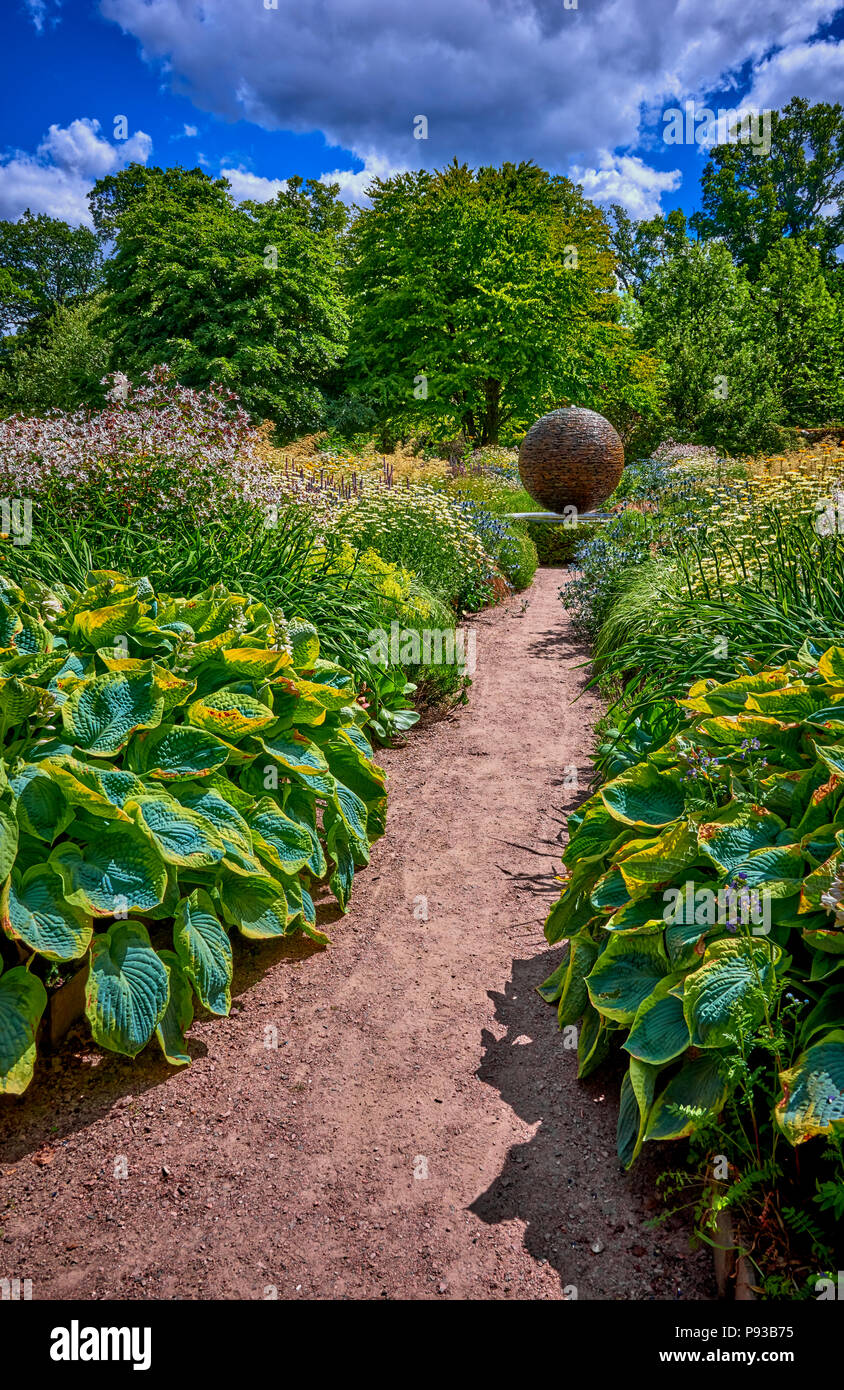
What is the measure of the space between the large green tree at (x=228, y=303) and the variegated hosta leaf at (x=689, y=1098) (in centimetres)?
2422

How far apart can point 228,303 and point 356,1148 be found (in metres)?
26.2

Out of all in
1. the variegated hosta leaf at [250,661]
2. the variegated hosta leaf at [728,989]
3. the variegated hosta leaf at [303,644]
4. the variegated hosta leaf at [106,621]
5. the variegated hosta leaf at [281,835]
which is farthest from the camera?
the variegated hosta leaf at [303,644]

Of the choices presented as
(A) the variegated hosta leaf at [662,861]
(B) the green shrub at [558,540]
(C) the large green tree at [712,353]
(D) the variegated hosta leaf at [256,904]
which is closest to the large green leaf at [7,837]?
(D) the variegated hosta leaf at [256,904]

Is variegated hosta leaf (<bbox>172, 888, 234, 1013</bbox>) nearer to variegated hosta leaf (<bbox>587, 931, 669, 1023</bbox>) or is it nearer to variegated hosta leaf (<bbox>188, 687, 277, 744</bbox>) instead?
variegated hosta leaf (<bbox>188, 687, 277, 744</bbox>)

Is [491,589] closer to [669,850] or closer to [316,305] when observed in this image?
[669,850]

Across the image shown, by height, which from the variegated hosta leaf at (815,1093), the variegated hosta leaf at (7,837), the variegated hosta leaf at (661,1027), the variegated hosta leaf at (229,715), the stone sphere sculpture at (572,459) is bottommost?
the variegated hosta leaf at (661,1027)

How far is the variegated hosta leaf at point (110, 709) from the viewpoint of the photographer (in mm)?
2412

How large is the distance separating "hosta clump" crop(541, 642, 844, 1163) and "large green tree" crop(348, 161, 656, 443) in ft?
64.8

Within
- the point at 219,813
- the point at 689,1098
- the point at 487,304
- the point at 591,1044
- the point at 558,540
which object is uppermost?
the point at 487,304

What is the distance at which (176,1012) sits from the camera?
2354 mm

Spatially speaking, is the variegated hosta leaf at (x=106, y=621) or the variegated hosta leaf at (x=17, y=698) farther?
the variegated hosta leaf at (x=106, y=621)

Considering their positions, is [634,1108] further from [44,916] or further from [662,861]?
[44,916]

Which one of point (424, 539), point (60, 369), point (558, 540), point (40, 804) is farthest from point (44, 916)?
point (60, 369)

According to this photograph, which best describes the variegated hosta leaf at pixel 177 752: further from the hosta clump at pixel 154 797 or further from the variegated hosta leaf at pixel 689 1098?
the variegated hosta leaf at pixel 689 1098
